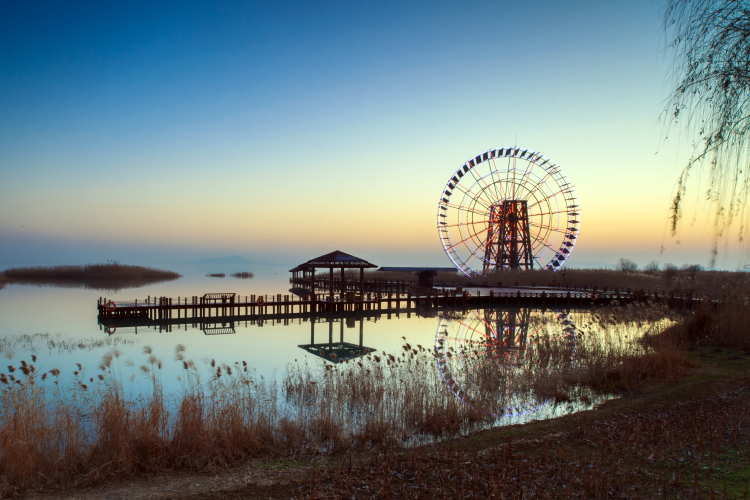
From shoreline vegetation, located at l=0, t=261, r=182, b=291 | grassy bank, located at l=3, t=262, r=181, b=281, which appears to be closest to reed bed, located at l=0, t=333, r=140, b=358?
shoreline vegetation, located at l=0, t=261, r=182, b=291

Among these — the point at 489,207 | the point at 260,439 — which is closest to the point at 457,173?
the point at 489,207

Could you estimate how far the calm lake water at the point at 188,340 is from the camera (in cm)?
1385

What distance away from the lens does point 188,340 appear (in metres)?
19.8

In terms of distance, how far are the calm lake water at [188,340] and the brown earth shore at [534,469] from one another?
224cm

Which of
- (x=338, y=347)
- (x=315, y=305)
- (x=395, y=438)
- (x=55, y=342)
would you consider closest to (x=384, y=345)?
(x=338, y=347)

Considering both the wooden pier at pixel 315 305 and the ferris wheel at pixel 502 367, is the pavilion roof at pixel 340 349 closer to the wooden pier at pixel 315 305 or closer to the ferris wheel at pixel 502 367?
the ferris wheel at pixel 502 367

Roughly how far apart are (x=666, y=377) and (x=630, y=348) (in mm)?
2268

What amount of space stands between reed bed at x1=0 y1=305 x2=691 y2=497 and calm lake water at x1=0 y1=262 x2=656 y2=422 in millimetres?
1448

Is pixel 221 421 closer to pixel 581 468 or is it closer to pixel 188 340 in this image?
pixel 581 468

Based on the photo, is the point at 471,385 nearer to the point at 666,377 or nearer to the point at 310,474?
the point at 666,377

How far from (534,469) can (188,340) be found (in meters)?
16.7

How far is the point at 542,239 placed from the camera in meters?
44.1

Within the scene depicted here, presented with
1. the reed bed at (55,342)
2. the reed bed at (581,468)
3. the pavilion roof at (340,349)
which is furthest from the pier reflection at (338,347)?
the reed bed at (581,468)

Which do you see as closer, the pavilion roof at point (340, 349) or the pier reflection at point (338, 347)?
the pier reflection at point (338, 347)
